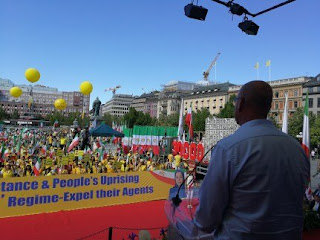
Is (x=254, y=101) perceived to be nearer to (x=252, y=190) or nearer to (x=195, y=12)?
(x=252, y=190)

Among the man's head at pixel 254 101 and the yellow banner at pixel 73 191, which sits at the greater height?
the man's head at pixel 254 101

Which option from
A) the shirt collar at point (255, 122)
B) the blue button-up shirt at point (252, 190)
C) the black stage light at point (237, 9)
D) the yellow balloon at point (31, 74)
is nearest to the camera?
the blue button-up shirt at point (252, 190)

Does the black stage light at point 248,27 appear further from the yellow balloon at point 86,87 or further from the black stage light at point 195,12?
the yellow balloon at point 86,87

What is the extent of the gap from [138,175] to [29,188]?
3.60 metres

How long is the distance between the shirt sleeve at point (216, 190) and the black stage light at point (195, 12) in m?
8.32

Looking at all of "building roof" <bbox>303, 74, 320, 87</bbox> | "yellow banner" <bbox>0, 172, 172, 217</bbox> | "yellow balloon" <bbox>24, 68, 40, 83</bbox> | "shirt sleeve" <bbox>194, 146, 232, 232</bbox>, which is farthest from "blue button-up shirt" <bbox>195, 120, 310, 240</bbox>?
"building roof" <bbox>303, 74, 320, 87</bbox>

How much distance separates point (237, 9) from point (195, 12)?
4.27 ft

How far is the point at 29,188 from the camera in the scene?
9.03 m

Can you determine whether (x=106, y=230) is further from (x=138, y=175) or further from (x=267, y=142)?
(x=267, y=142)

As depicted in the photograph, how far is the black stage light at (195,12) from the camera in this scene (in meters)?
9.27

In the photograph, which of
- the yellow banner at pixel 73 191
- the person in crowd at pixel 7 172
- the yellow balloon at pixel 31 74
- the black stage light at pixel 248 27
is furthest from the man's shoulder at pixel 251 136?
the yellow balloon at pixel 31 74

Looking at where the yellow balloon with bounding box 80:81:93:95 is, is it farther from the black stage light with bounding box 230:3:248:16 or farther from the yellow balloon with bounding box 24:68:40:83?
the black stage light with bounding box 230:3:248:16

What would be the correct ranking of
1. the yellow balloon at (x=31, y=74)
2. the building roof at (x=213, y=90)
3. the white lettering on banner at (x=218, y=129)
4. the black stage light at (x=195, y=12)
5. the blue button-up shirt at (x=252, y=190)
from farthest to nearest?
the building roof at (x=213, y=90), the white lettering on banner at (x=218, y=129), the yellow balloon at (x=31, y=74), the black stage light at (x=195, y=12), the blue button-up shirt at (x=252, y=190)

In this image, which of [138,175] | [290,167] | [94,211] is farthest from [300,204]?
[138,175]
